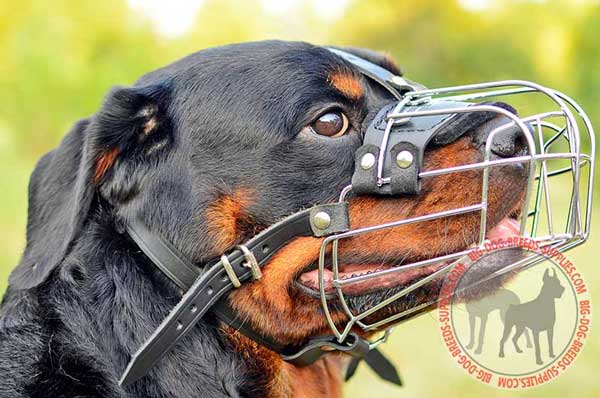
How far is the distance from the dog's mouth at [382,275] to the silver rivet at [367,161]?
305mm

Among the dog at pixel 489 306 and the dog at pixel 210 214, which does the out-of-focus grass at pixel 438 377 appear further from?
the dog at pixel 210 214

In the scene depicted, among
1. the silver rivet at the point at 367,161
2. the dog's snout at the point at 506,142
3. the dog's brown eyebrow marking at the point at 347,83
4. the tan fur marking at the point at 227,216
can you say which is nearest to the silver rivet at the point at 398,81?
the dog's brown eyebrow marking at the point at 347,83

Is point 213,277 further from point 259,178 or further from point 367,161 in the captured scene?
point 367,161

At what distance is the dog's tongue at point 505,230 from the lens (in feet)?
7.67

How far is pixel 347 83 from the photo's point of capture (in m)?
2.47

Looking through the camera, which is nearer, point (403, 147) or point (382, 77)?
point (403, 147)

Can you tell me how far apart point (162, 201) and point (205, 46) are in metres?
10.1

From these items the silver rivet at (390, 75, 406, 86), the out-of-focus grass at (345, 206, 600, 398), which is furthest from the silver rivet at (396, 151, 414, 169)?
the out-of-focus grass at (345, 206, 600, 398)

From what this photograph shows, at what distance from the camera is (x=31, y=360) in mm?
2336

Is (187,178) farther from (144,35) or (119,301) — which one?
(144,35)

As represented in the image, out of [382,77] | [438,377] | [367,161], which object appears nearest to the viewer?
[367,161]

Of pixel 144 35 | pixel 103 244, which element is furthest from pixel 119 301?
pixel 144 35

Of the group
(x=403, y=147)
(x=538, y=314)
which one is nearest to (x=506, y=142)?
(x=403, y=147)

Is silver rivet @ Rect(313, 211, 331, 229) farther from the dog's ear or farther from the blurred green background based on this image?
the blurred green background
